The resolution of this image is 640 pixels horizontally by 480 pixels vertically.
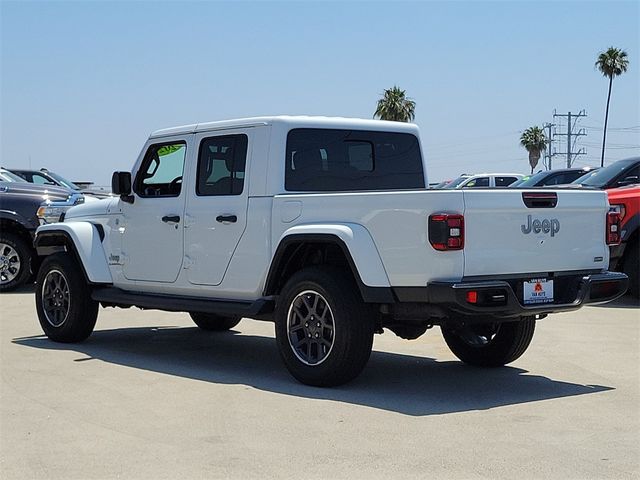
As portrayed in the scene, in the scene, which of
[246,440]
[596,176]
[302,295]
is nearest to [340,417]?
[246,440]

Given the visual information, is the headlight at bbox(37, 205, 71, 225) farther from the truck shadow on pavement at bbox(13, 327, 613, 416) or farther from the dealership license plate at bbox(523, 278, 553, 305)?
the dealership license plate at bbox(523, 278, 553, 305)

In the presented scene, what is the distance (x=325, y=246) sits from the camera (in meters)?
7.51

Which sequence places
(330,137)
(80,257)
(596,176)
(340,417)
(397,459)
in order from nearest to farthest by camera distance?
1. (397,459)
2. (340,417)
3. (330,137)
4. (80,257)
5. (596,176)

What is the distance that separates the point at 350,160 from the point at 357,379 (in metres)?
1.88

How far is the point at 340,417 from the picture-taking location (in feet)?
20.7

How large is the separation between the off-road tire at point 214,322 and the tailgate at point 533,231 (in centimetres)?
440

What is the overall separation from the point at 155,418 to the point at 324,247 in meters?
1.93

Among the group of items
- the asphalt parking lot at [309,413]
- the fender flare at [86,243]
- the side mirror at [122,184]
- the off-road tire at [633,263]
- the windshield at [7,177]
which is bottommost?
the asphalt parking lot at [309,413]

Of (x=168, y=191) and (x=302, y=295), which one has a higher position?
(x=168, y=191)

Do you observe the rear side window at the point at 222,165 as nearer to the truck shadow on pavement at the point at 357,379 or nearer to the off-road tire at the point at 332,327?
the off-road tire at the point at 332,327

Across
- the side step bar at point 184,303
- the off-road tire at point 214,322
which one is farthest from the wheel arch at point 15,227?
the side step bar at point 184,303

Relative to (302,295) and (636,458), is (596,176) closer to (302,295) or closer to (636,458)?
(302,295)

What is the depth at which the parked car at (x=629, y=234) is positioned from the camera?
12523mm

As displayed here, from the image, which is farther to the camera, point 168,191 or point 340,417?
point 168,191
